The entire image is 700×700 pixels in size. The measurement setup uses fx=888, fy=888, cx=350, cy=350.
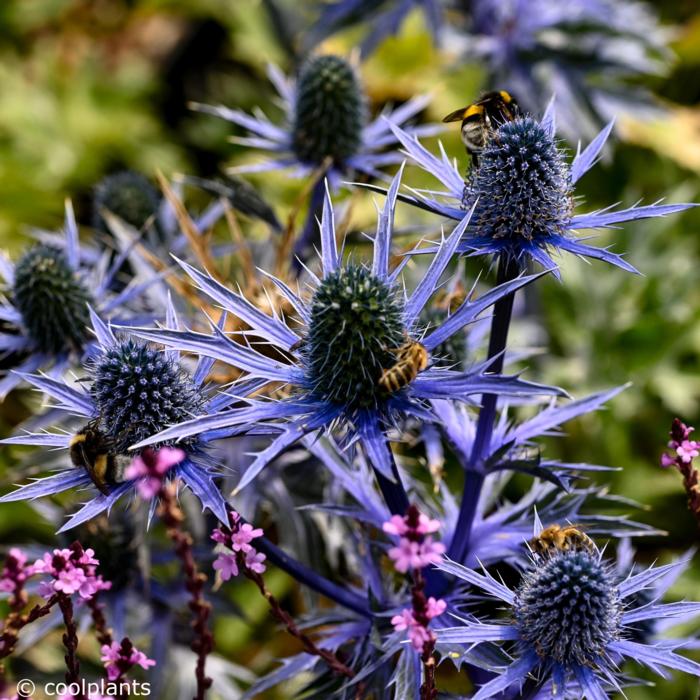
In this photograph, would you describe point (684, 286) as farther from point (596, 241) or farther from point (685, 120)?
point (685, 120)

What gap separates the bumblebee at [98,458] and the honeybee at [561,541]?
0.53m

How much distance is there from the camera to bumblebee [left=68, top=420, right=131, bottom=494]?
1087 millimetres

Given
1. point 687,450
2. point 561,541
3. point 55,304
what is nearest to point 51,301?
point 55,304

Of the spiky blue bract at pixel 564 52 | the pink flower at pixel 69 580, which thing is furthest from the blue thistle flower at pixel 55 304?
the spiky blue bract at pixel 564 52

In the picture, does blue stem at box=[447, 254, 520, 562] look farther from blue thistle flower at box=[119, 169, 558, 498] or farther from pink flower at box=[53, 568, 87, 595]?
pink flower at box=[53, 568, 87, 595]

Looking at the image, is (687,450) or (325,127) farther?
(325,127)

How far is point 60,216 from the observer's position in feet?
11.2

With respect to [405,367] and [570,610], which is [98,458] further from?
[570,610]

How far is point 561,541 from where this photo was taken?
109cm

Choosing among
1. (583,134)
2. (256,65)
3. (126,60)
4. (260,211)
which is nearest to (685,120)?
(583,134)

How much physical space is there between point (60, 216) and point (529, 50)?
1.86 metres

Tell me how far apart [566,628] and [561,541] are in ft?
0.36

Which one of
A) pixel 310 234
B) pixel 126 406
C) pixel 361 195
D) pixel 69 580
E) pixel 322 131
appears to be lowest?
pixel 69 580

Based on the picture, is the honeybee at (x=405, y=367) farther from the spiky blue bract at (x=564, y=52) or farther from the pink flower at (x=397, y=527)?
the spiky blue bract at (x=564, y=52)
